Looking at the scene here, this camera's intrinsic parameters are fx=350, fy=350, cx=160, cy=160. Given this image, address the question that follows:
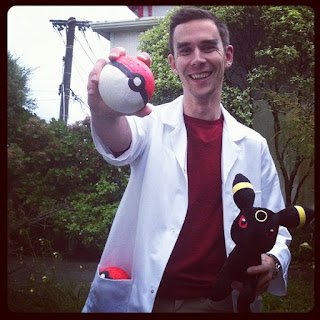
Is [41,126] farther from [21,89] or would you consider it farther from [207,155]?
[207,155]

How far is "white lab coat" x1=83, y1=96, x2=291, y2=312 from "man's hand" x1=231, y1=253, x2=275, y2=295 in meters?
0.05

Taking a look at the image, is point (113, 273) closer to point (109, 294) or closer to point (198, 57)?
point (109, 294)

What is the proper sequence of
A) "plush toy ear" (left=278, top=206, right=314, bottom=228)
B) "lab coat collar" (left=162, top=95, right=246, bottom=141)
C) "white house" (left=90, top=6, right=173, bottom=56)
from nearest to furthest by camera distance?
"plush toy ear" (left=278, top=206, right=314, bottom=228) < "lab coat collar" (left=162, top=95, right=246, bottom=141) < "white house" (left=90, top=6, right=173, bottom=56)

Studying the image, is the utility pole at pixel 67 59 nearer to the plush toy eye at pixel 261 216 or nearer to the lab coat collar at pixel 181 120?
the lab coat collar at pixel 181 120

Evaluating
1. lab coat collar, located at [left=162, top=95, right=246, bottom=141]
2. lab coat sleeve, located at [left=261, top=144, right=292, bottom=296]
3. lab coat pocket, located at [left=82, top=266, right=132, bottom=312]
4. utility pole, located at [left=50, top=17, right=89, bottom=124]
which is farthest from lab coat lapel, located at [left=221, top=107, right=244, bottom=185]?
utility pole, located at [left=50, top=17, right=89, bottom=124]

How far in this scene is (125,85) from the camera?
32.8 inches

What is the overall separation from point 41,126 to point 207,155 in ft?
1.90

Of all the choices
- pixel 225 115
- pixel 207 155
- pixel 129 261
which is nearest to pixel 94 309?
pixel 129 261

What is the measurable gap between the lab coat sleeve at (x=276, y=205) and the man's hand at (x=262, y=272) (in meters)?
0.05

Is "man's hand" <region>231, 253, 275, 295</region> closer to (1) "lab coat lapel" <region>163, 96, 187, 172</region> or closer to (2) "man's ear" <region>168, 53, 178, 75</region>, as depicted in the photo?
(1) "lab coat lapel" <region>163, 96, 187, 172</region>

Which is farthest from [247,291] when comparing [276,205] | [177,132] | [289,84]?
[289,84]

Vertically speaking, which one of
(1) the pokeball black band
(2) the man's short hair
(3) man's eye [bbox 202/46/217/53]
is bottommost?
(1) the pokeball black band

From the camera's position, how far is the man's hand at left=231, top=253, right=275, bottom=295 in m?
0.91

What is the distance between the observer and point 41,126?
121cm
